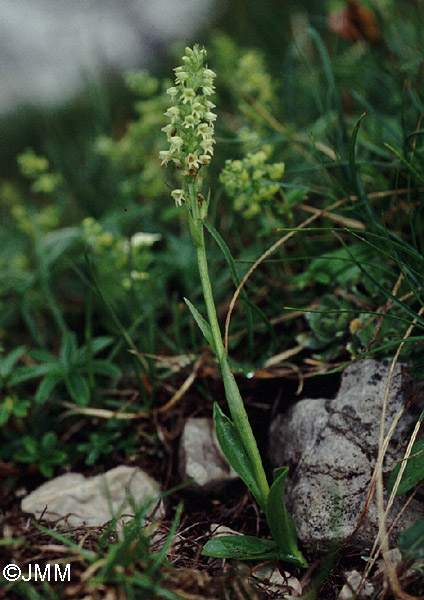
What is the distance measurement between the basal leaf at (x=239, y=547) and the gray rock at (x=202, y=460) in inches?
10.7

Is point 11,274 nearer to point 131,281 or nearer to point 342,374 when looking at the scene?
point 131,281

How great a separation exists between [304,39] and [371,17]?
1.12 m

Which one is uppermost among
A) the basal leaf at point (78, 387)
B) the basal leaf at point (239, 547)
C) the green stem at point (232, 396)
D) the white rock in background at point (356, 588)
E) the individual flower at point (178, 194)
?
the individual flower at point (178, 194)

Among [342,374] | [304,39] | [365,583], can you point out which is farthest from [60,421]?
[304,39]

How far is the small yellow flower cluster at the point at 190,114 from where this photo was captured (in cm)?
117

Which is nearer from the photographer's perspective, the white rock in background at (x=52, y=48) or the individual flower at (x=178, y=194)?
the individual flower at (x=178, y=194)

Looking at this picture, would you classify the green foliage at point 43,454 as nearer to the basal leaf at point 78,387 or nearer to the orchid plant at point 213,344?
the basal leaf at point 78,387

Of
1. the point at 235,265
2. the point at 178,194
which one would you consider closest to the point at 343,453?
the point at 235,265

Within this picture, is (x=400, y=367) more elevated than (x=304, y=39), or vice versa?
(x=304, y=39)

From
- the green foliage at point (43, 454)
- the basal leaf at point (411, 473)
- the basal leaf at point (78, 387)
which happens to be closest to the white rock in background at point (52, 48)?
the basal leaf at point (78, 387)

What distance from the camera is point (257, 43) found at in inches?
158

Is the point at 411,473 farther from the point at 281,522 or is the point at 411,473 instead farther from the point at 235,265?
the point at 235,265

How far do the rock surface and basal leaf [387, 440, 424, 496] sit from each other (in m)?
0.67

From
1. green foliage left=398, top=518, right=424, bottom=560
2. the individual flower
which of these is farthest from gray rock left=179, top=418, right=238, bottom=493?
the individual flower
